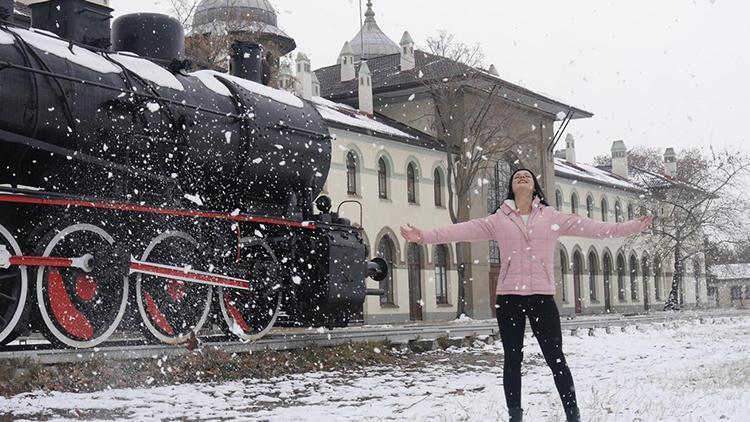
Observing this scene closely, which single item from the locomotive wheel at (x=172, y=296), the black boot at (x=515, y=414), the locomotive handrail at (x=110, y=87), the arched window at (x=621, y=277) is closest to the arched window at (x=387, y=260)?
the locomotive wheel at (x=172, y=296)

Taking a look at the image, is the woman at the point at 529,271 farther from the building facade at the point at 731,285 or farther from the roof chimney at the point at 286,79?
the building facade at the point at 731,285

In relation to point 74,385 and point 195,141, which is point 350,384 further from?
point 195,141

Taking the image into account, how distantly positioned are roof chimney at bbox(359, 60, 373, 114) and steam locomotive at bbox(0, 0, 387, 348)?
2252 cm

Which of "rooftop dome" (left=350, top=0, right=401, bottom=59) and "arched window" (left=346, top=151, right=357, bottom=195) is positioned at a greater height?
"rooftop dome" (left=350, top=0, right=401, bottom=59)

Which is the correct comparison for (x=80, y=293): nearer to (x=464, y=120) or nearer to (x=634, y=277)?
(x=464, y=120)

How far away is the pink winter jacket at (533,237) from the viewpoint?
5.70 meters

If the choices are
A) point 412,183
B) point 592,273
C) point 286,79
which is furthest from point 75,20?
point 592,273

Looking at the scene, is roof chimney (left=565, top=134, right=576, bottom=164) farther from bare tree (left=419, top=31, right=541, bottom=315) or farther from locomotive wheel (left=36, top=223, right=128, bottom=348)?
locomotive wheel (left=36, top=223, right=128, bottom=348)

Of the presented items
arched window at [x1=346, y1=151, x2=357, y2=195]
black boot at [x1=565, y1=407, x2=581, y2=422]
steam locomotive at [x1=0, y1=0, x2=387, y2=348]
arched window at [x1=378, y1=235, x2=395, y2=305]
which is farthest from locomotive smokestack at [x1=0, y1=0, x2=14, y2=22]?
arched window at [x1=378, y1=235, x2=395, y2=305]

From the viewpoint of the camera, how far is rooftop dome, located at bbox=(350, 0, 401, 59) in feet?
162

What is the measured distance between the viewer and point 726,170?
1859 inches

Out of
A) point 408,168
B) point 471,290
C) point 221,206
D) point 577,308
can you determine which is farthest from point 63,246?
Answer: point 577,308

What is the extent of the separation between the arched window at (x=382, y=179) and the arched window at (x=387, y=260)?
66.1 inches

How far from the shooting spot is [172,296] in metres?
10.1
